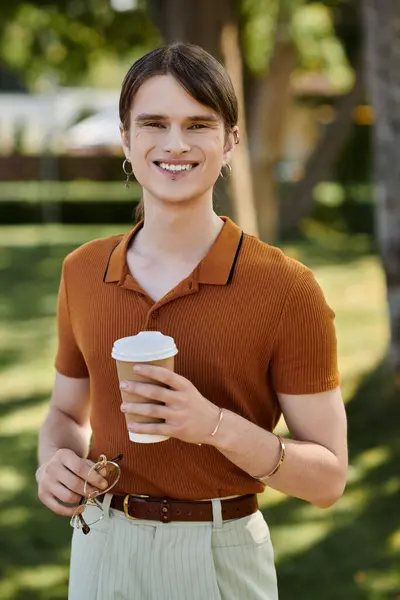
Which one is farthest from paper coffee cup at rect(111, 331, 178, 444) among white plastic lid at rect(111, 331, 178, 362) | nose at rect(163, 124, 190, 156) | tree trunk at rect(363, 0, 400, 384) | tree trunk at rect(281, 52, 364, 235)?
tree trunk at rect(281, 52, 364, 235)

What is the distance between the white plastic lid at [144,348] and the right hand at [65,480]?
1.23 ft

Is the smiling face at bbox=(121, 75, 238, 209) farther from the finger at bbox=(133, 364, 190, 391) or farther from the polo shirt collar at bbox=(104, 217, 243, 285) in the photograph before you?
the finger at bbox=(133, 364, 190, 391)

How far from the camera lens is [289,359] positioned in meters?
2.13

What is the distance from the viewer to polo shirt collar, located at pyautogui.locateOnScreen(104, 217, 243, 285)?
214cm

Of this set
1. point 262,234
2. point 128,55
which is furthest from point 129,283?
point 128,55

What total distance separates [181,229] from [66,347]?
0.43m

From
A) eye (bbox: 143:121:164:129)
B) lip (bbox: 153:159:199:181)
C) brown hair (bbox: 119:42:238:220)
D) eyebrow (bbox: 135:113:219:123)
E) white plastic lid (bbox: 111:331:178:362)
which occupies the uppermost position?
brown hair (bbox: 119:42:238:220)

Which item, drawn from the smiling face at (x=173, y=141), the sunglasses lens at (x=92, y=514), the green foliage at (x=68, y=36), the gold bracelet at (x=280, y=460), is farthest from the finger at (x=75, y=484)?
the green foliage at (x=68, y=36)

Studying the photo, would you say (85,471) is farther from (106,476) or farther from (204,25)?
(204,25)

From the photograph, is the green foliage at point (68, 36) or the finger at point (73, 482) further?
the green foliage at point (68, 36)

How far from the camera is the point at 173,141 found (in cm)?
211

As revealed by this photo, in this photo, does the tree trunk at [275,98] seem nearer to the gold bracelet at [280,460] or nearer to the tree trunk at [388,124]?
the tree trunk at [388,124]

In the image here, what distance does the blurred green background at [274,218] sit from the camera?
18.0ft

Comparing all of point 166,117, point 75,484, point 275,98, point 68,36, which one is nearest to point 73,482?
point 75,484
